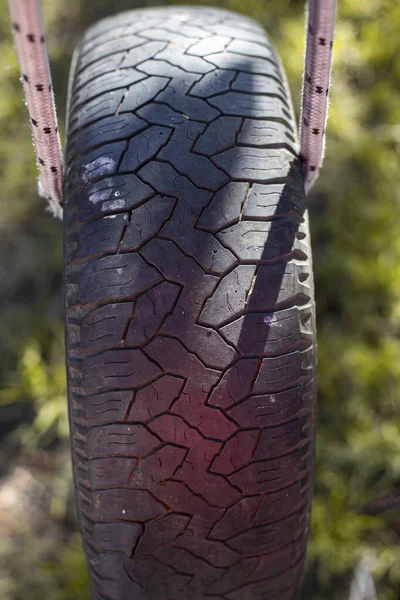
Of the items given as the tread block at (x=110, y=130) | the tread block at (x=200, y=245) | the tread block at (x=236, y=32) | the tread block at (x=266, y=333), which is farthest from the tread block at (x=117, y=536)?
the tread block at (x=236, y=32)

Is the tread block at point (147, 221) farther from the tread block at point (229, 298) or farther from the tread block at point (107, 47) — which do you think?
the tread block at point (107, 47)

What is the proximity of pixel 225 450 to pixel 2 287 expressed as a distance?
5.60 ft

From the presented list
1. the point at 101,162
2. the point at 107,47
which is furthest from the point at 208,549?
the point at 107,47

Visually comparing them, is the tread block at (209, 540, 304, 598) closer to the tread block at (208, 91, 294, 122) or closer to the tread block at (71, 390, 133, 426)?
the tread block at (71, 390, 133, 426)

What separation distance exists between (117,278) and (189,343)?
6.6 inches

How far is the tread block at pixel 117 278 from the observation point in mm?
1146

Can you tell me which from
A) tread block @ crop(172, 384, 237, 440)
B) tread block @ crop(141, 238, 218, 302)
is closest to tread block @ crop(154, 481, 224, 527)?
tread block @ crop(172, 384, 237, 440)

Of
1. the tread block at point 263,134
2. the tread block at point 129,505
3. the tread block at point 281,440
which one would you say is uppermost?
the tread block at point 263,134

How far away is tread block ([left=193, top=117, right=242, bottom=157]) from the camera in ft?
4.08

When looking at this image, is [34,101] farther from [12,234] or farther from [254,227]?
[12,234]

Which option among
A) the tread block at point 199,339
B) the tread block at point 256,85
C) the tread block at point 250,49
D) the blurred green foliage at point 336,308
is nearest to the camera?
the tread block at point 199,339

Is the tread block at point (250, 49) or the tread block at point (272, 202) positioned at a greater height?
the tread block at point (250, 49)

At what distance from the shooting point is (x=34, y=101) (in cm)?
116

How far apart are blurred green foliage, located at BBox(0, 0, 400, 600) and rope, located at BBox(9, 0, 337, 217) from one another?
41.9 inches
